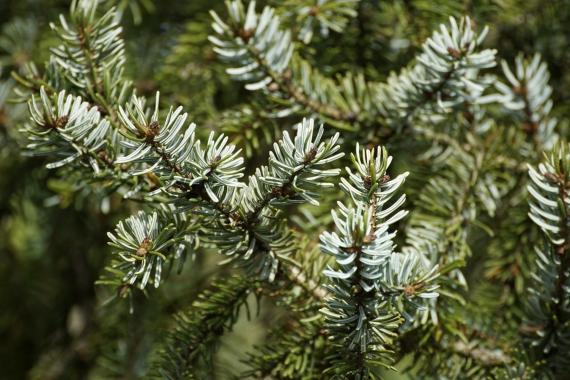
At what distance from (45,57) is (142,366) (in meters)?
0.41

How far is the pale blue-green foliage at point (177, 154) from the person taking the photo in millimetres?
403

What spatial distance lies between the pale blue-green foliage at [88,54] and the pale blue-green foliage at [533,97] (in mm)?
397

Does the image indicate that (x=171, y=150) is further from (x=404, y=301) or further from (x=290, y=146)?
(x=404, y=301)

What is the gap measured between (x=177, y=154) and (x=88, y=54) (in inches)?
6.9

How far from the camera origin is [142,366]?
75 cm

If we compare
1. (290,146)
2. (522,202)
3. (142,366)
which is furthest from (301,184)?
(142,366)

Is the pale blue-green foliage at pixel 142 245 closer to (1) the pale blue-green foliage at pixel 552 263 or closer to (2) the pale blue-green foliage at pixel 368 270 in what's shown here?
(2) the pale blue-green foliage at pixel 368 270

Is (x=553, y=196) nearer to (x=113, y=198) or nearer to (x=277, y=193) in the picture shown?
(x=277, y=193)

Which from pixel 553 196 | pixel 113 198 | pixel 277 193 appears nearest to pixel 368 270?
pixel 277 193

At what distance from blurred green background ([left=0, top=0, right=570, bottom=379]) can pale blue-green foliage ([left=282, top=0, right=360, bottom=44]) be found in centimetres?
5

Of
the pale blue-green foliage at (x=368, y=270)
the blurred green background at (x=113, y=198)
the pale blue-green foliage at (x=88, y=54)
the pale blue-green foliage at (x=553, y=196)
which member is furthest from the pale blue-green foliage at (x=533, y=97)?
the pale blue-green foliage at (x=88, y=54)

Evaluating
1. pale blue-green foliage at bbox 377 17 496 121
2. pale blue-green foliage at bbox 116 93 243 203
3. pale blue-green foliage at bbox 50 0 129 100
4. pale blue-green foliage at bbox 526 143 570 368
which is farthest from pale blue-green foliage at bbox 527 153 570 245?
pale blue-green foliage at bbox 50 0 129 100

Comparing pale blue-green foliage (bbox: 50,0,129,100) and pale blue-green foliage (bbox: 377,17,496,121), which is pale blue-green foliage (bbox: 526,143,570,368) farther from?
pale blue-green foliage (bbox: 50,0,129,100)

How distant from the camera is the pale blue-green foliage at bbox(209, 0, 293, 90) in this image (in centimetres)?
57
